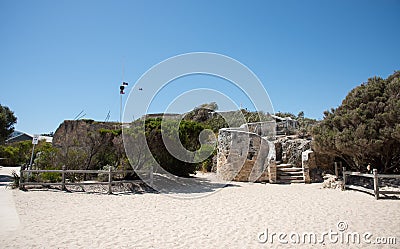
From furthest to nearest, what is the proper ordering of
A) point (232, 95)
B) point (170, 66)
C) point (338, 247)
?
point (232, 95) < point (170, 66) < point (338, 247)

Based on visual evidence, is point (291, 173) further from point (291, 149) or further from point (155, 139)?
point (155, 139)

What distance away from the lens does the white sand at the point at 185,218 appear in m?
3.96

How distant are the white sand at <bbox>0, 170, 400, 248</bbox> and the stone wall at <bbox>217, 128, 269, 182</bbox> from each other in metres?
3.71

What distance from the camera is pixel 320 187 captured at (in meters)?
9.75

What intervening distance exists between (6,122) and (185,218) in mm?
15024

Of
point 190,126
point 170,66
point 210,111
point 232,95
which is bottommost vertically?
point 190,126

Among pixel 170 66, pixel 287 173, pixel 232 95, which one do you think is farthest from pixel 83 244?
pixel 287 173

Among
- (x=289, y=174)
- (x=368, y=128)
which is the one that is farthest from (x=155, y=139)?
(x=368, y=128)

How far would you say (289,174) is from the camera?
11.7m

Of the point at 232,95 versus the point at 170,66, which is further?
the point at 232,95

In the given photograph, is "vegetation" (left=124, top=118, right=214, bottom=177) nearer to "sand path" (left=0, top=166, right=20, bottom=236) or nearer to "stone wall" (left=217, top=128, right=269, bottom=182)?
"stone wall" (left=217, top=128, right=269, bottom=182)

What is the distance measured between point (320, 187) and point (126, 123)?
8.88m

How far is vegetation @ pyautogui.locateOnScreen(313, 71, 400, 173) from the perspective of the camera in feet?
27.3

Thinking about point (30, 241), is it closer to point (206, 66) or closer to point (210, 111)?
point (206, 66)
